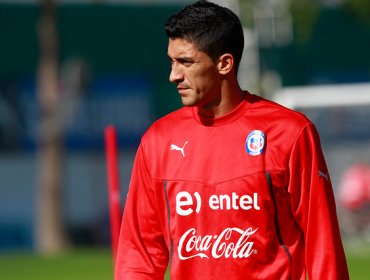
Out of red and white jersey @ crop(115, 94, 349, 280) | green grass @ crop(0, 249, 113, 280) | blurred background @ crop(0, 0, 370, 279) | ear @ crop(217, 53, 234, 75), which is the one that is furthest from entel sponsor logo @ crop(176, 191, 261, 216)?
blurred background @ crop(0, 0, 370, 279)

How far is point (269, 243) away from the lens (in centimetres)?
606

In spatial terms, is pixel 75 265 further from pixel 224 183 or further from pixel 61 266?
pixel 224 183

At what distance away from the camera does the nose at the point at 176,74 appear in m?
6.12

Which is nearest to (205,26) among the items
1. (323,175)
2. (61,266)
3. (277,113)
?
(277,113)

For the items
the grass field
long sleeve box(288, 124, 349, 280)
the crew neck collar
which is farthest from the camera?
the grass field

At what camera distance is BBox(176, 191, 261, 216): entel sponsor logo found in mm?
6047

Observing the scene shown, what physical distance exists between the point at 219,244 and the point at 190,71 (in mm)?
722

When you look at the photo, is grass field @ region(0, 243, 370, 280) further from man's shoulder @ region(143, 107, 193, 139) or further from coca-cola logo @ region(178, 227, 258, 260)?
coca-cola logo @ region(178, 227, 258, 260)

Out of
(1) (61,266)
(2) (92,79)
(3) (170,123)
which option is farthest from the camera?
(2) (92,79)

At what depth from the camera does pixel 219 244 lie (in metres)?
6.09

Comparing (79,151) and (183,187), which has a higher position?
(183,187)

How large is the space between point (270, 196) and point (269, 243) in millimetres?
191

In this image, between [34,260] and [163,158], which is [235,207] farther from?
[34,260]

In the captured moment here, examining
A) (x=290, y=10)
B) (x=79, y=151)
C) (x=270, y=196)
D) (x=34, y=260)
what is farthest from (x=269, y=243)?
(x=79, y=151)
